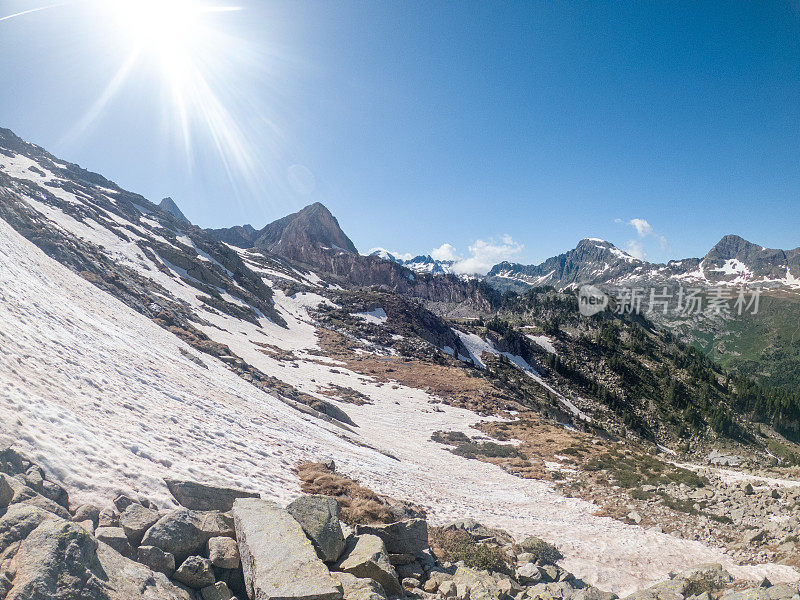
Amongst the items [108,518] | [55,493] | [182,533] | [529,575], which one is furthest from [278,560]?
[529,575]

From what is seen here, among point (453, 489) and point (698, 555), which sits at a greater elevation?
point (698, 555)

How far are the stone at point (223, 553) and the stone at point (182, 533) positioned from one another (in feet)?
0.77

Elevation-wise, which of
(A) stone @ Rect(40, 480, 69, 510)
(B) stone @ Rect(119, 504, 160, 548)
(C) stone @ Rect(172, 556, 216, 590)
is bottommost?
(C) stone @ Rect(172, 556, 216, 590)

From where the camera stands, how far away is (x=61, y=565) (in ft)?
13.7

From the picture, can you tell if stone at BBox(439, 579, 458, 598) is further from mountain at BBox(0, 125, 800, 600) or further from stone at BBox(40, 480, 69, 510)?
stone at BBox(40, 480, 69, 510)

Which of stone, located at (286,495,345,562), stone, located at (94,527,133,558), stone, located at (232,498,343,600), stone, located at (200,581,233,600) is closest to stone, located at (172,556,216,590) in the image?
stone, located at (200,581,233,600)

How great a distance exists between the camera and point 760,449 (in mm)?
79438

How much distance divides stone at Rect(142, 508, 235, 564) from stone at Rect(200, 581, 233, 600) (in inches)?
27.2

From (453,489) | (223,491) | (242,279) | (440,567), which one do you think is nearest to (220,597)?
(223,491)

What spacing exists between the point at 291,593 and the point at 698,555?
1662 cm

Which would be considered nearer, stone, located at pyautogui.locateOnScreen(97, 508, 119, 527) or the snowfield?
stone, located at pyautogui.locateOnScreen(97, 508, 119, 527)

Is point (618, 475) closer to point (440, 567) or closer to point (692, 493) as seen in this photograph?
point (692, 493)

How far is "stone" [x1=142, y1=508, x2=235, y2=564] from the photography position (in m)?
5.89

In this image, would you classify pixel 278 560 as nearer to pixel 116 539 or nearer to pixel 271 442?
pixel 116 539
